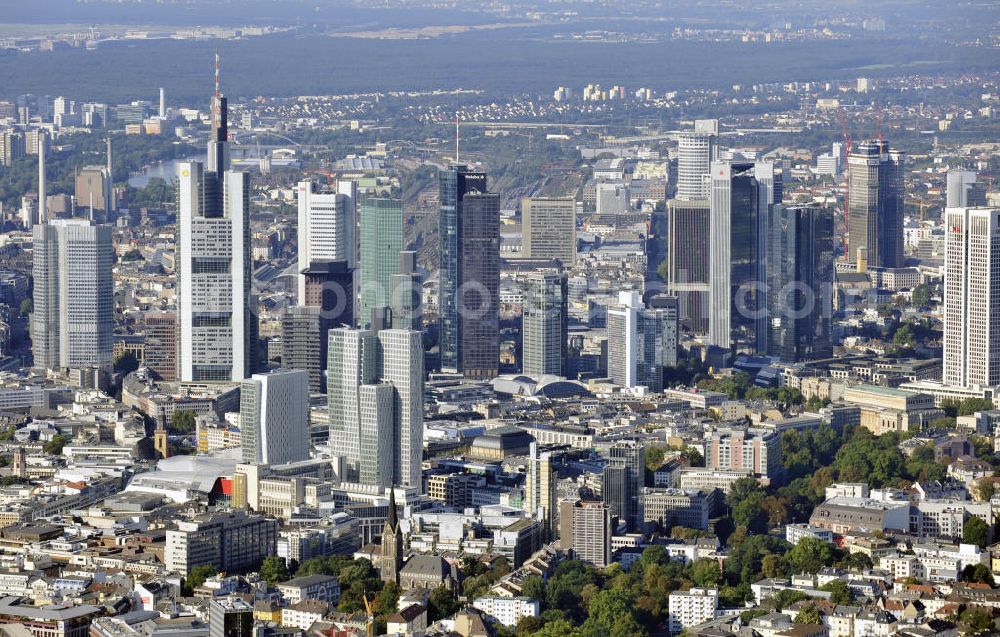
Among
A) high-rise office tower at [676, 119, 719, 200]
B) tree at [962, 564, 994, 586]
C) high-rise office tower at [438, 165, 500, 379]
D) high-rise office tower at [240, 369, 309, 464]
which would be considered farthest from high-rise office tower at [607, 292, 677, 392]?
tree at [962, 564, 994, 586]

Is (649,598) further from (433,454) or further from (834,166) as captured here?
(834,166)

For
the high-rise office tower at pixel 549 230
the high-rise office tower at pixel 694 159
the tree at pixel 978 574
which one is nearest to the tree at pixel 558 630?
the tree at pixel 978 574

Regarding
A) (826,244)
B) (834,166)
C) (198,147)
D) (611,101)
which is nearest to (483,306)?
(826,244)

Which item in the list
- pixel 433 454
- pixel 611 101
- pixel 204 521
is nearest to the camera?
pixel 204 521

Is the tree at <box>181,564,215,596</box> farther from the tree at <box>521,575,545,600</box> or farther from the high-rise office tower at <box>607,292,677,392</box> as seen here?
the high-rise office tower at <box>607,292,677,392</box>

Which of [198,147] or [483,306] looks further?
[198,147]

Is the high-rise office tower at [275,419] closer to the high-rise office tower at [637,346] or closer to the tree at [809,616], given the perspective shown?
the tree at [809,616]
